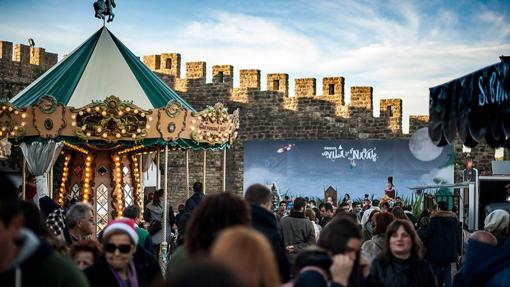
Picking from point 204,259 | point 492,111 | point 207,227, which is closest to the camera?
point 204,259

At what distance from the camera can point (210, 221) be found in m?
4.39

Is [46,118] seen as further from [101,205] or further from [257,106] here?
[257,106]

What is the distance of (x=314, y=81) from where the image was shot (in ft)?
89.5

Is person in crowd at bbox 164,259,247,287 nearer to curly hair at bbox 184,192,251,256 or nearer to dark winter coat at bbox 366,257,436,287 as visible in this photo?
curly hair at bbox 184,192,251,256

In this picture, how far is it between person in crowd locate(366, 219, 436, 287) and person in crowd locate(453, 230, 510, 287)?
2.55 ft

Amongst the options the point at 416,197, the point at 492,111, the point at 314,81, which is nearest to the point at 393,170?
the point at 416,197

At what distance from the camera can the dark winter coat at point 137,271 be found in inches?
205

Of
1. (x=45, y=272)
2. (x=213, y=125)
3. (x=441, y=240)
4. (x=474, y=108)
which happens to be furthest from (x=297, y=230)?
(x=45, y=272)

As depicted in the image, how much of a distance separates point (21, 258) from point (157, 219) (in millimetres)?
11547

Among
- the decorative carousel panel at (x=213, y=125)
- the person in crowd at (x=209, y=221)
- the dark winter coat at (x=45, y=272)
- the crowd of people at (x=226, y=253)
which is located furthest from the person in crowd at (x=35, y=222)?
the decorative carousel panel at (x=213, y=125)

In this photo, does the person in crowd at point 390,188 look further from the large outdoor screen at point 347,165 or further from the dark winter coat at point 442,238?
the dark winter coat at point 442,238

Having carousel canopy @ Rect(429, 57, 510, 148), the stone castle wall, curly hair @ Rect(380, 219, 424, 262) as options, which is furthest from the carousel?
the stone castle wall

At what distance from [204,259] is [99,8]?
15.8 metres

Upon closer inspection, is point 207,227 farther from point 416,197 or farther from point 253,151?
point 253,151
